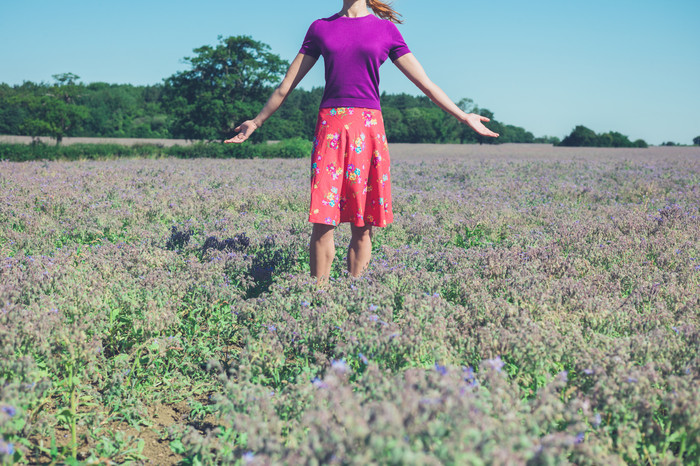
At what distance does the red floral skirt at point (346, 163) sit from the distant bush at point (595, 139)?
64084 mm

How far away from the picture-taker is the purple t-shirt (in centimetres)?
326

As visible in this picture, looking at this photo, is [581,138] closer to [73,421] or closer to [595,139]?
[595,139]

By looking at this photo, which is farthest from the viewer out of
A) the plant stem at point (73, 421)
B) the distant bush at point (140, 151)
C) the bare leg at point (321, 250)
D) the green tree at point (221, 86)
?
the green tree at point (221, 86)

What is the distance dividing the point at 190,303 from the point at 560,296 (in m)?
2.66

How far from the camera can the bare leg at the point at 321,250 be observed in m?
3.51

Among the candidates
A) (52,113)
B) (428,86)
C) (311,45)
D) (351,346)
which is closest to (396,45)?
(428,86)

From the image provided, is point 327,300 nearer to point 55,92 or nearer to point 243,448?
point 243,448

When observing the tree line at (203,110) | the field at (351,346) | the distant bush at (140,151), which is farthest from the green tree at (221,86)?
the field at (351,346)

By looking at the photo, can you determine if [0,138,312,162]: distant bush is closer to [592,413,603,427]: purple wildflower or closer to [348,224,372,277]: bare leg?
[348,224,372,277]: bare leg

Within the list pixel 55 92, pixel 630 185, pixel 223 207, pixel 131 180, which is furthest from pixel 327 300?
pixel 55 92

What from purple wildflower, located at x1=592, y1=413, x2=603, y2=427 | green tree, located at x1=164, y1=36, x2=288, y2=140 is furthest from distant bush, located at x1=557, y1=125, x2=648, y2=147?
purple wildflower, located at x1=592, y1=413, x2=603, y2=427

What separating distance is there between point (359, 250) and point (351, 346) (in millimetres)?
1469

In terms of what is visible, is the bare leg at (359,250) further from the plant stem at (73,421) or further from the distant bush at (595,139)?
the distant bush at (595,139)

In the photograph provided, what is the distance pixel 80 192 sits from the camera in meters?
7.93
